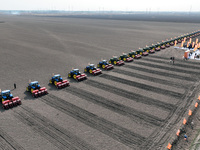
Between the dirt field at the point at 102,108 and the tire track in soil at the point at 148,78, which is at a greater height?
the tire track in soil at the point at 148,78

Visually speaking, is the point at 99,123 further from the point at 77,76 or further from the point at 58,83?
the point at 77,76

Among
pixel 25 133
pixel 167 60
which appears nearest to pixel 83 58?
pixel 167 60

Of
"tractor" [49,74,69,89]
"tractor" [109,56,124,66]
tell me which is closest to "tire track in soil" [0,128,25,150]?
"tractor" [49,74,69,89]

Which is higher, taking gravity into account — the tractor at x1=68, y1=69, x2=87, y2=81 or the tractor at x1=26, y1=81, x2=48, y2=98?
the tractor at x1=68, y1=69, x2=87, y2=81

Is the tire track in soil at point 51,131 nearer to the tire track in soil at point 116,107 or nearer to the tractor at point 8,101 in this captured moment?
the tractor at point 8,101

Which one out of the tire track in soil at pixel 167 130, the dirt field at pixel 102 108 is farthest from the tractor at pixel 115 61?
the tire track in soil at pixel 167 130

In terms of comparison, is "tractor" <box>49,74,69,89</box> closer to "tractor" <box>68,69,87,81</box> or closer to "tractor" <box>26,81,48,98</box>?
"tractor" <box>26,81,48,98</box>
